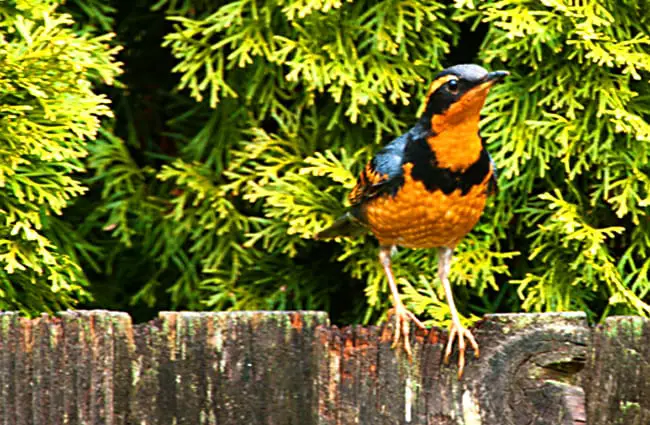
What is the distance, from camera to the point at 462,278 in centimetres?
344

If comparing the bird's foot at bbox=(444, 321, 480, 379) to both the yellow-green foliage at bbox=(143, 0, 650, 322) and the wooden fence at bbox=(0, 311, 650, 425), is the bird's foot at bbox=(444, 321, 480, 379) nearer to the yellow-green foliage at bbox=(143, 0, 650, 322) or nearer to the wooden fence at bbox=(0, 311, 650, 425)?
the wooden fence at bbox=(0, 311, 650, 425)

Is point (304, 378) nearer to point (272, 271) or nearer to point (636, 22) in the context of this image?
point (272, 271)

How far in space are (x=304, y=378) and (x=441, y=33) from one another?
2.12m

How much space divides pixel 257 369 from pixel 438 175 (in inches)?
45.3

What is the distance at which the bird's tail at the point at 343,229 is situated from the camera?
11.2 ft

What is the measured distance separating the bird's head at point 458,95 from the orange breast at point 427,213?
20 cm

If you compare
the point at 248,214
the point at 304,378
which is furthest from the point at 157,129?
the point at 304,378

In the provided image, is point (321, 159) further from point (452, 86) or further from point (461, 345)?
point (461, 345)

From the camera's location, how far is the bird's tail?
341 centimetres

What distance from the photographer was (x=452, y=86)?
9.05 feet

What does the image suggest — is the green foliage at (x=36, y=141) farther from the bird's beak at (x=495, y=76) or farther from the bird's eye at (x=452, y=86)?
the bird's beak at (x=495, y=76)

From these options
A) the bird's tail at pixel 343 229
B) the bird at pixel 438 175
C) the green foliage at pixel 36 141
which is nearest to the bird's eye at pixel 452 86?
the bird at pixel 438 175

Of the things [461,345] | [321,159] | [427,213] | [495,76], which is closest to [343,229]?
[321,159]

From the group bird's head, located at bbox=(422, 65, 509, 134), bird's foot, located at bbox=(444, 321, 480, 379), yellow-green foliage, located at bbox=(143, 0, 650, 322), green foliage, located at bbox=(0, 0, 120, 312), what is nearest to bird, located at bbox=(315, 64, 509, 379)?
bird's head, located at bbox=(422, 65, 509, 134)
